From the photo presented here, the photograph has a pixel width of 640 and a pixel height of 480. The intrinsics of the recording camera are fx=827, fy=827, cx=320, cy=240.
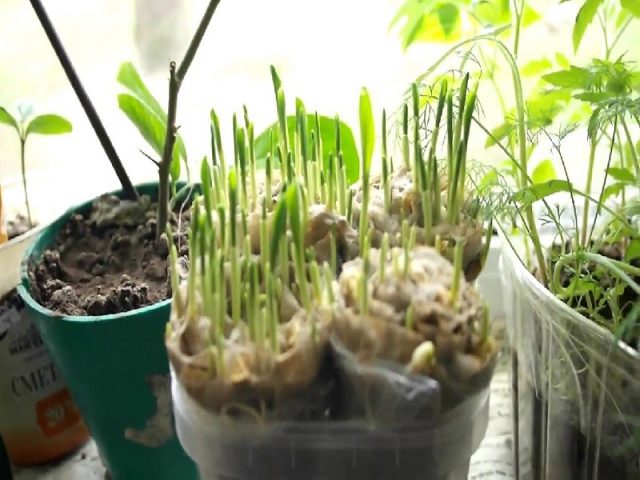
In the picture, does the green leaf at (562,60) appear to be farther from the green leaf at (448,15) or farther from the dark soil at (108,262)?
the dark soil at (108,262)

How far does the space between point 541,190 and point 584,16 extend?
0.40ft

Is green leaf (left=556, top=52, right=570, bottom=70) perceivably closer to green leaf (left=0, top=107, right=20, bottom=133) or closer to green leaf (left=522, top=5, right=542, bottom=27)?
green leaf (left=522, top=5, right=542, bottom=27)

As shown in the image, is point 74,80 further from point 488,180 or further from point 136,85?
point 488,180

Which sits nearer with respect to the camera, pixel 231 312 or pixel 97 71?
pixel 231 312

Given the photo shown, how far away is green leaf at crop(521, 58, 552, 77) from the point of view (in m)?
0.65

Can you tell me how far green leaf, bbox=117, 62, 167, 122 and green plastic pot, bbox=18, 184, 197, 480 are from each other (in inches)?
5.3

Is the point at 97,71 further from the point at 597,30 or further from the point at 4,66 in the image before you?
the point at 597,30

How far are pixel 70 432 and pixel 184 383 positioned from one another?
43 centimetres

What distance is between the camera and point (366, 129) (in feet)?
1.64

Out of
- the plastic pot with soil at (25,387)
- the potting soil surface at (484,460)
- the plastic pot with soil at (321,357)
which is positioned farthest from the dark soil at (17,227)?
the plastic pot with soil at (321,357)

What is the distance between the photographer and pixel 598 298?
2.01 ft

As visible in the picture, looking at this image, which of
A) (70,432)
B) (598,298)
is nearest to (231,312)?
(598,298)

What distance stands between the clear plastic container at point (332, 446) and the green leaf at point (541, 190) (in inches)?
6.0

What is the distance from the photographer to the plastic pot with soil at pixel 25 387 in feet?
2.39
